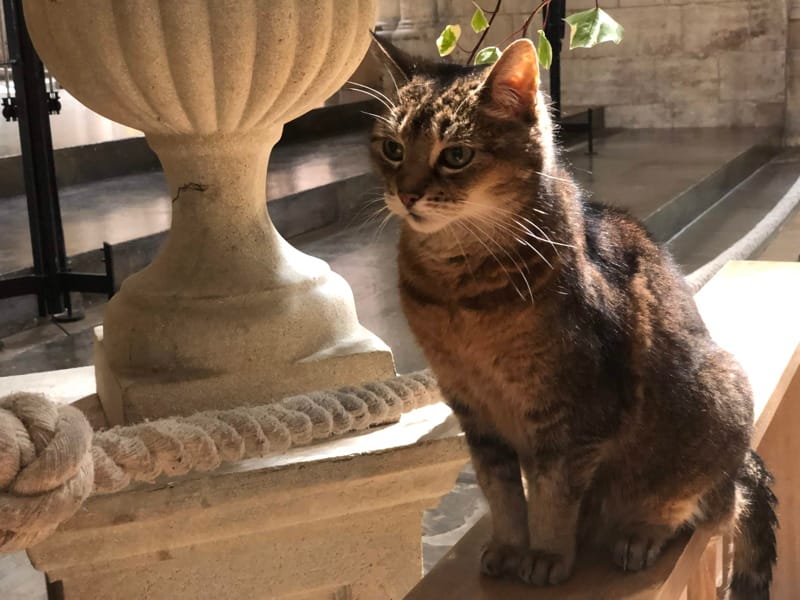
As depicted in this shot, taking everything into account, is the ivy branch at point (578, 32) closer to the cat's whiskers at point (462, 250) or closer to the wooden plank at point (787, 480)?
the cat's whiskers at point (462, 250)

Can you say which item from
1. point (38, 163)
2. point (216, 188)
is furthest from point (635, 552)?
point (38, 163)

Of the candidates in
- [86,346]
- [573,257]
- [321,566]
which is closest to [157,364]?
[321,566]

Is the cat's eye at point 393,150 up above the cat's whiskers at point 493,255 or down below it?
above

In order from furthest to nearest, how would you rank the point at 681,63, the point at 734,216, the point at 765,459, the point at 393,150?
1. the point at 681,63
2. the point at 734,216
3. the point at 765,459
4. the point at 393,150

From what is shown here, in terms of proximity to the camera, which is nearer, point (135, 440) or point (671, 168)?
point (135, 440)

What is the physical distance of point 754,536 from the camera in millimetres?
1330

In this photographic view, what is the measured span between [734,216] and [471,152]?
4.21 m

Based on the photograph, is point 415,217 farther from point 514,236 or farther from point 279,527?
point 279,527

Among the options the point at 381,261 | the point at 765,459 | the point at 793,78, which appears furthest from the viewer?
the point at 793,78

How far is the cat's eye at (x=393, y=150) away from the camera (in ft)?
3.60

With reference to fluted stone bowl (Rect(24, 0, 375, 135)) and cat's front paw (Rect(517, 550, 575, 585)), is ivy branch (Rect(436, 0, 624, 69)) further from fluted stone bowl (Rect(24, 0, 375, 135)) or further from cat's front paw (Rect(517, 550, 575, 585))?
cat's front paw (Rect(517, 550, 575, 585))

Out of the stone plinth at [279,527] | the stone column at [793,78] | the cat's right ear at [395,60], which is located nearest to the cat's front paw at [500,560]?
the stone plinth at [279,527]

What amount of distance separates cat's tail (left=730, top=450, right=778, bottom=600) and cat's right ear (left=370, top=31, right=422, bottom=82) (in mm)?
660

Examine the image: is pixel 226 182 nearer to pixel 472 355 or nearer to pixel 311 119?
pixel 472 355
